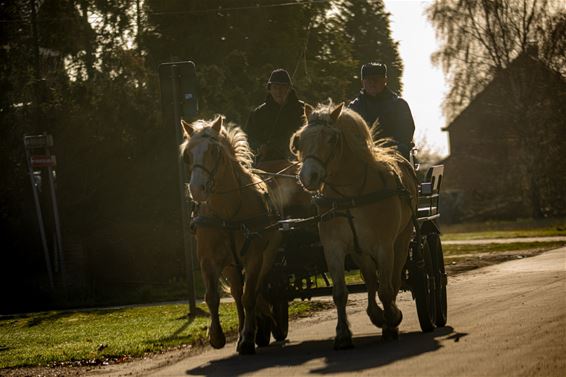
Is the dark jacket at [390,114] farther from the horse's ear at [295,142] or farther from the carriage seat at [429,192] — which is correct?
the horse's ear at [295,142]

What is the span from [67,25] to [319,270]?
3111 centimetres

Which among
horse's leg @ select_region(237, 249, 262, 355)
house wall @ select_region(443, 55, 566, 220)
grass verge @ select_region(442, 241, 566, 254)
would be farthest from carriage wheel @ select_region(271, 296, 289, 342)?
house wall @ select_region(443, 55, 566, 220)

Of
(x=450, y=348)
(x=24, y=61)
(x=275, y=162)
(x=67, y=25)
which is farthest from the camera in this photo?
(x=67, y=25)

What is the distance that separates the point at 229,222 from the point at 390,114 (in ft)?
9.50

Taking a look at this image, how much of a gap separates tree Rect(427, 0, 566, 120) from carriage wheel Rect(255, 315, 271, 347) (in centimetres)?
5009

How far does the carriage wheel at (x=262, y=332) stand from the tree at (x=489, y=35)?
164 feet

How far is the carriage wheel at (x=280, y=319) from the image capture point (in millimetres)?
12617

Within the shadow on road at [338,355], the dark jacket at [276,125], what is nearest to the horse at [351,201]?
the shadow on road at [338,355]

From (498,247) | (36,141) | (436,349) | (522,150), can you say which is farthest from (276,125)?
(522,150)

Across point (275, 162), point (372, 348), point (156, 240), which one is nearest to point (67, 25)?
point (156, 240)

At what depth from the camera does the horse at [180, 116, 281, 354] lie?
11391mm

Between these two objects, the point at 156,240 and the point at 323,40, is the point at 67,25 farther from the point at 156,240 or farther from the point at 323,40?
the point at 156,240

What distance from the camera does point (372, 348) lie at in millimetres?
10836

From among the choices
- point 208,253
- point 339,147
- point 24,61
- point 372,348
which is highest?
point 24,61
